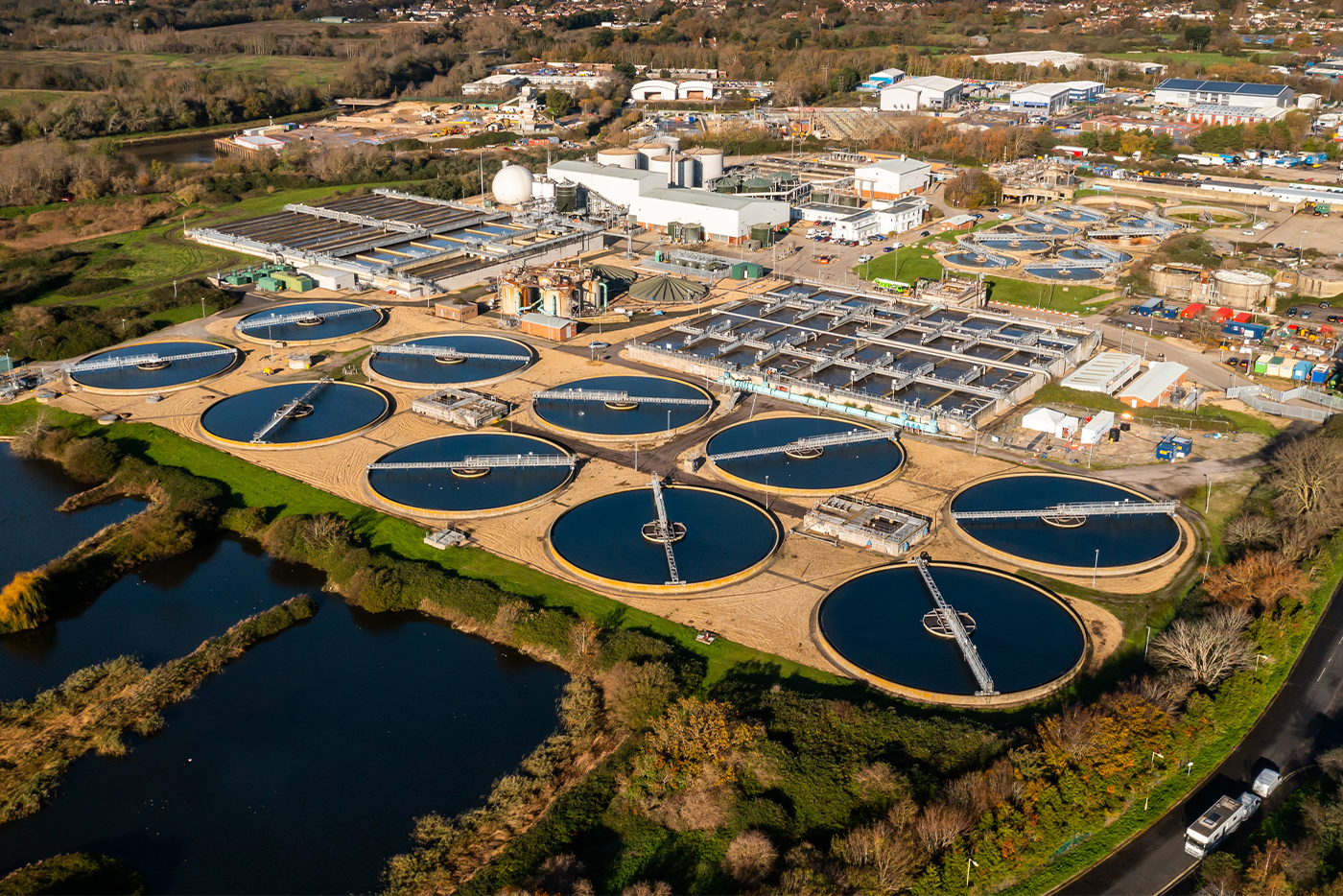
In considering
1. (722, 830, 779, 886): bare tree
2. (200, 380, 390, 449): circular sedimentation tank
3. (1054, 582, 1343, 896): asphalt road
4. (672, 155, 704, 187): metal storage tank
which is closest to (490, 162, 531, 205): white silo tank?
(672, 155, 704, 187): metal storage tank

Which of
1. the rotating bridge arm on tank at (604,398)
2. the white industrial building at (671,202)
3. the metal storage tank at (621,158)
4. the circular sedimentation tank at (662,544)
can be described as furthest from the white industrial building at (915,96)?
the circular sedimentation tank at (662,544)

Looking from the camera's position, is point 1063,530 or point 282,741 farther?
point 1063,530

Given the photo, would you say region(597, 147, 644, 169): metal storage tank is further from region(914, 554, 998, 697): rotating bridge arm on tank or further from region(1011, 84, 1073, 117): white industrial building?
region(914, 554, 998, 697): rotating bridge arm on tank

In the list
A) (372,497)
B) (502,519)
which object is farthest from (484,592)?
(372,497)

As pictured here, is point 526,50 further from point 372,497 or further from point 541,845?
point 541,845

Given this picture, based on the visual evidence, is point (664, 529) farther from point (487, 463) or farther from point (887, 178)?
point (887, 178)

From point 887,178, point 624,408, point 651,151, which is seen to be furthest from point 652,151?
point 624,408
